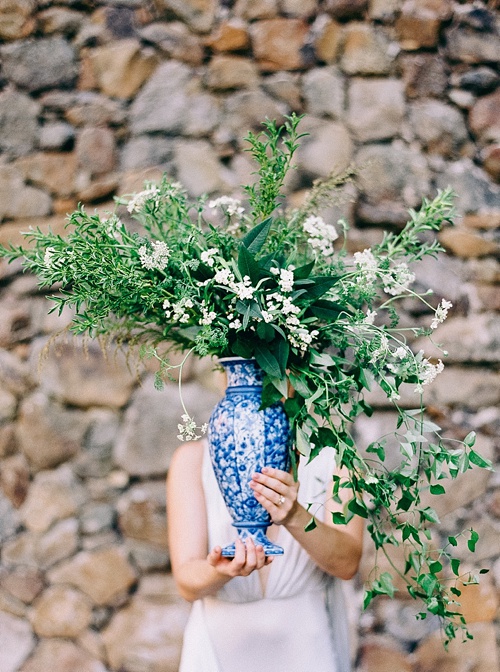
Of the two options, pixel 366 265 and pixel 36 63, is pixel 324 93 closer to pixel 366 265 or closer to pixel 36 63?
pixel 36 63

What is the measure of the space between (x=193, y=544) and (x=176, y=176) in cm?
125

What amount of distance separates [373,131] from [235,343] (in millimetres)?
1320

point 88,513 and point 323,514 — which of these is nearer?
point 323,514

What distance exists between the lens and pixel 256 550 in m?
1.11

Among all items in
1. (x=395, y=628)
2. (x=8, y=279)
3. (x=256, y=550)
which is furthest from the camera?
(x=8, y=279)

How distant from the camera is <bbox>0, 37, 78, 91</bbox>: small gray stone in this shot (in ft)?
7.27

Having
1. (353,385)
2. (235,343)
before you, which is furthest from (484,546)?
(235,343)

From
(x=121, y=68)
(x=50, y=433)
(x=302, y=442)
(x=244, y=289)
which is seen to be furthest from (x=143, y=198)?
(x=121, y=68)

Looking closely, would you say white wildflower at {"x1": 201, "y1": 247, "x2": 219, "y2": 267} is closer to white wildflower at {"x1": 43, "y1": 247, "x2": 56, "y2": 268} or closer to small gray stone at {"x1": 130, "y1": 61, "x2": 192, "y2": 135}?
white wildflower at {"x1": 43, "y1": 247, "x2": 56, "y2": 268}

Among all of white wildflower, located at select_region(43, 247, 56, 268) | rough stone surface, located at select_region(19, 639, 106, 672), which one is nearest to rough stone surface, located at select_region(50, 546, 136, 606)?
rough stone surface, located at select_region(19, 639, 106, 672)

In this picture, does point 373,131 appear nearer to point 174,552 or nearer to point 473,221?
point 473,221

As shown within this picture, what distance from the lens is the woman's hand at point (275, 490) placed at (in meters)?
1.13

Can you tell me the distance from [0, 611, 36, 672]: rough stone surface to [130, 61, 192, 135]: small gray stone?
1583 mm

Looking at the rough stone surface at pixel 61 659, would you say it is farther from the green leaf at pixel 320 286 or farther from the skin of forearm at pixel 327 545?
the green leaf at pixel 320 286
